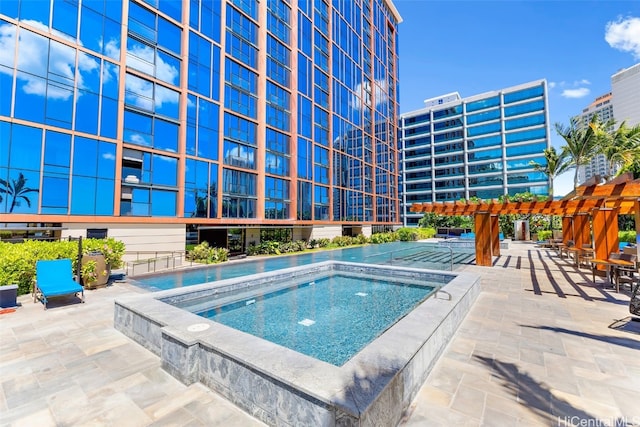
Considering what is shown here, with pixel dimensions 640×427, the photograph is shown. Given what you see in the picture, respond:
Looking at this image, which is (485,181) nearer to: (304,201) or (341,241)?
(341,241)

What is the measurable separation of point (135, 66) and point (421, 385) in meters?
21.6

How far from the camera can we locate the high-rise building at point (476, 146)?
53.8 m

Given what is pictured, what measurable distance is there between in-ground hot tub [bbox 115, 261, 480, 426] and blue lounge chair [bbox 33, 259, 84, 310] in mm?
2628

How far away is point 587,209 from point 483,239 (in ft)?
15.0

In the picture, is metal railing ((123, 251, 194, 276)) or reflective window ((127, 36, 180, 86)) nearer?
metal railing ((123, 251, 194, 276))

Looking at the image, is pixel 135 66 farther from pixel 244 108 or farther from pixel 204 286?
pixel 204 286

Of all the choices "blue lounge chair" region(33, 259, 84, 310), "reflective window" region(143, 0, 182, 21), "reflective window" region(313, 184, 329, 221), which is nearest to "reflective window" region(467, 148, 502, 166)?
"reflective window" region(313, 184, 329, 221)

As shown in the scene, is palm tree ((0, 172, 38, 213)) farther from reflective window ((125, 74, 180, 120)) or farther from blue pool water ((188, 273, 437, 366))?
blue pool water ((188, 273, 437, 366))

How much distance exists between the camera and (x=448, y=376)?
4055 mm

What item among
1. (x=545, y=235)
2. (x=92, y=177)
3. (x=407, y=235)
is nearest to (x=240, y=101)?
(x=92, y=177)

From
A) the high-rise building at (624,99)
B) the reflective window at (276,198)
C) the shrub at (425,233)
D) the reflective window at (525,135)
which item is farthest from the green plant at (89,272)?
the high-rise building at (624,99)

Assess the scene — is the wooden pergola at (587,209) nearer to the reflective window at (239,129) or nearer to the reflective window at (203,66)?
the reflective window at (239,129)

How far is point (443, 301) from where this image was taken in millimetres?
6184

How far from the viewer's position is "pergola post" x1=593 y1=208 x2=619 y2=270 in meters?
11.3
